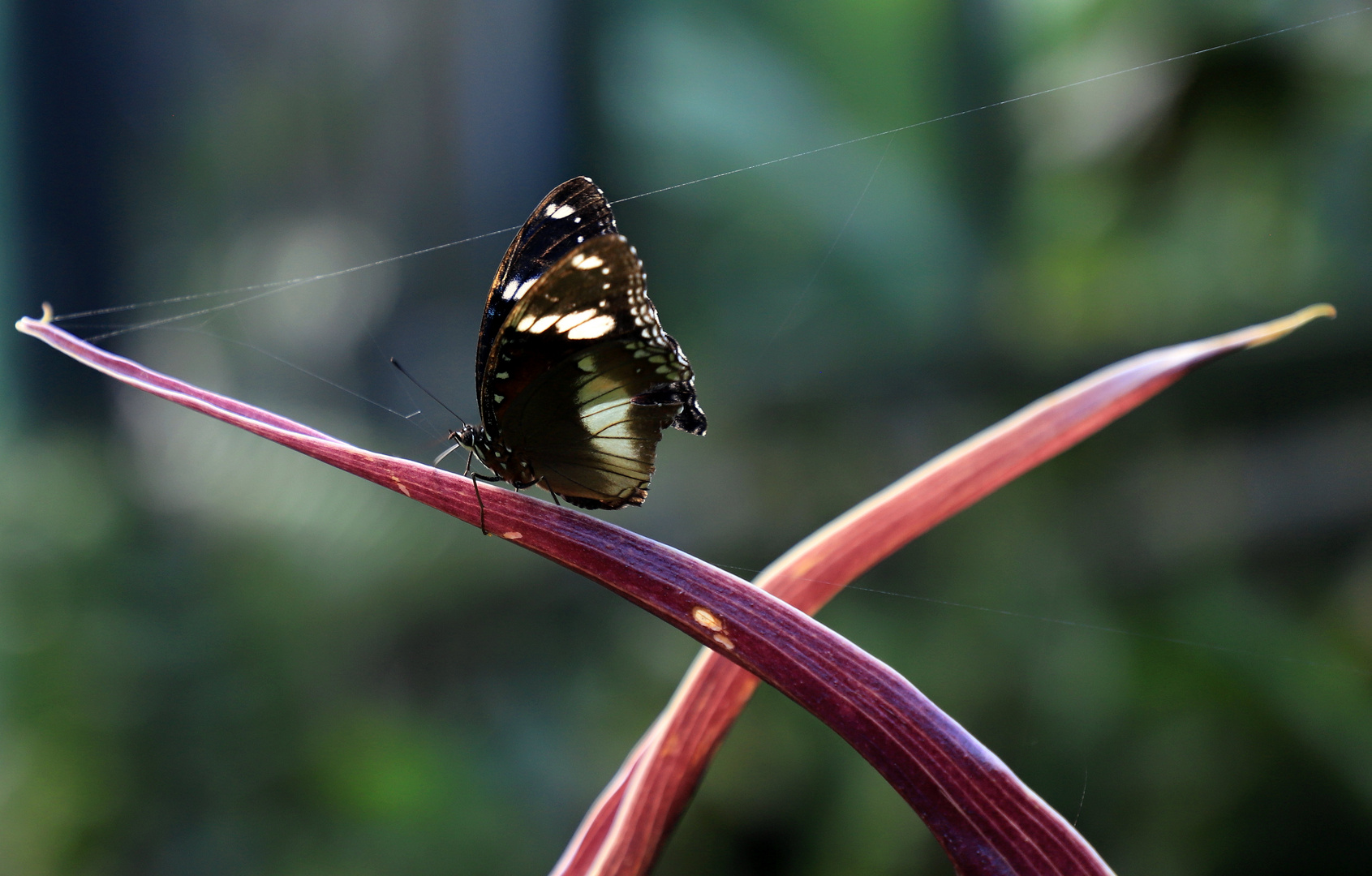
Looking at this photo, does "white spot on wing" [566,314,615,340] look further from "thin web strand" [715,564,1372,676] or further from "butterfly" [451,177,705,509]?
"thin web strand" [715,564,1372,676]

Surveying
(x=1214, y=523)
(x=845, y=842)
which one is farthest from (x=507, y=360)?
(x=1214, y=523)

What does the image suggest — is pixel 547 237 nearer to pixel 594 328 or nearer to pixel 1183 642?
pixel 594 328

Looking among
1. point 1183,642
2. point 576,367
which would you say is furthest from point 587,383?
point 1183,642

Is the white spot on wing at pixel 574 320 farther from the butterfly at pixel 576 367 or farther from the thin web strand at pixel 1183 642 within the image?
the thin web strand at pixel 1183 642

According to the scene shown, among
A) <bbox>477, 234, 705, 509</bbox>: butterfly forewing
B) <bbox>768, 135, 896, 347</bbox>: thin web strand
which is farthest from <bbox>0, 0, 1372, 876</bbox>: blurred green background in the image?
<bbox>477, 234, 705, 509</bbox>: butterfly forewing

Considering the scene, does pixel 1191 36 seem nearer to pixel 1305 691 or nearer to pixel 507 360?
pixel 1305 691
